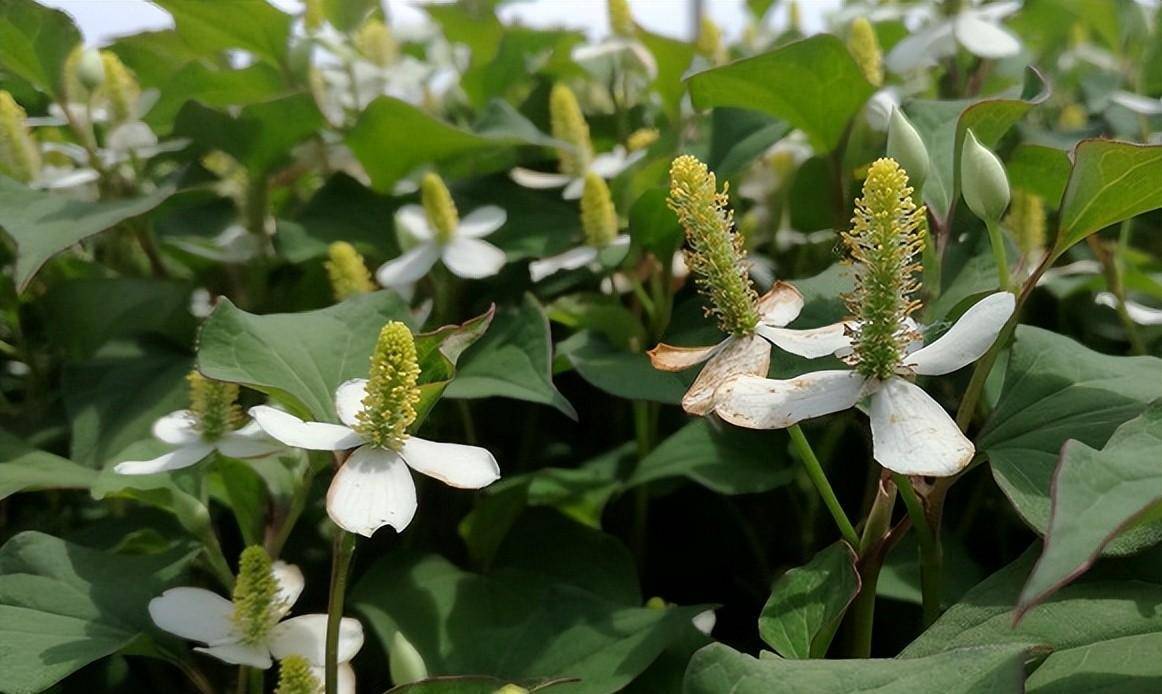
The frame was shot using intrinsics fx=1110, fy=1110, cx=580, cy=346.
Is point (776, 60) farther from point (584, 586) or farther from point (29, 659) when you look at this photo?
point (29, 659)

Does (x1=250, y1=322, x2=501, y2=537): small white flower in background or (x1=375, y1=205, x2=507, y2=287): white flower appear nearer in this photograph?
(x1=250, y1=322, x2=501, y2=537): small white flower in background

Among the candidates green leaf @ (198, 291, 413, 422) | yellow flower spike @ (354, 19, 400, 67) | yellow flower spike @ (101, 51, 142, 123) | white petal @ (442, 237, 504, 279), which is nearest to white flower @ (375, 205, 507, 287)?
white petal @ (442, 237, 504, 279)

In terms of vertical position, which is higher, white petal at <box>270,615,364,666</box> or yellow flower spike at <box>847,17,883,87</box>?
yellow flower spike at <box>847,17,883,87</box>

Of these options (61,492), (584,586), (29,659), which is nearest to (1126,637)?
(584,586)

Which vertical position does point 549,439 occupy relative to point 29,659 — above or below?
below

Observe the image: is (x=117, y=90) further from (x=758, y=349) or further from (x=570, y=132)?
(x=758, y=349)

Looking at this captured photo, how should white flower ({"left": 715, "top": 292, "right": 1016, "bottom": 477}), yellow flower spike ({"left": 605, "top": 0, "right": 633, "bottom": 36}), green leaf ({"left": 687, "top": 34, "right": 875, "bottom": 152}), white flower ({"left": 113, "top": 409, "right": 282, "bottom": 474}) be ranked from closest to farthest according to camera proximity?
white flower ({"left": 715, "top": 292, "right": 1016, "bottom": 477}) < white flower ({"left": 113, "top": 409, "right": 282, "bottom": 474}) < green leaf ({"left": 687, "top": 34, "right": 875, "bottom": 152}) < yellow flower spike ({"left": 605, "top": 0, "right": 633, "bottom": 36})

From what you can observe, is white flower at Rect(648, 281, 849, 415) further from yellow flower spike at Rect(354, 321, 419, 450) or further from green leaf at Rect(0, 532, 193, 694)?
green leaf at Rect(0, 532, 193, 694)
